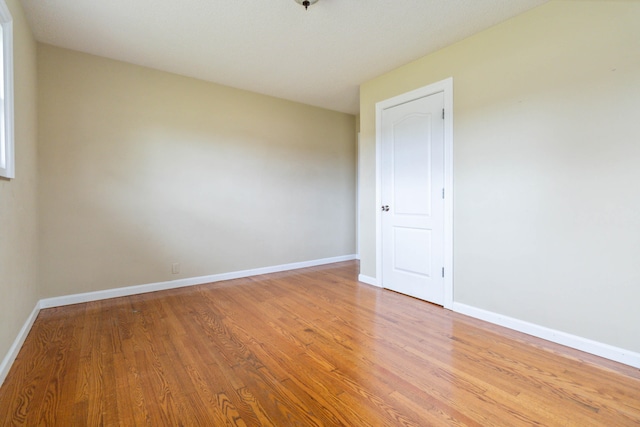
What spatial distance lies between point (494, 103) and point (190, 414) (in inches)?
119

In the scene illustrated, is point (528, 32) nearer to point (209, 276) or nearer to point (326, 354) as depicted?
point (326, 354)

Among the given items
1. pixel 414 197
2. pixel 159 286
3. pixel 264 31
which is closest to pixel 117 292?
pixel 159 286

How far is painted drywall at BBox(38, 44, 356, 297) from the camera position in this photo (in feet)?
9.49

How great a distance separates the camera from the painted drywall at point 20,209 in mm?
1789

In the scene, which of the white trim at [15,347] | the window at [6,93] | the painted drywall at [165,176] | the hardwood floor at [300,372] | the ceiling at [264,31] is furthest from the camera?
the painted drywall at [165,176]

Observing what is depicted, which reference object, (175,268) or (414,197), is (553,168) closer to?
(414,197)

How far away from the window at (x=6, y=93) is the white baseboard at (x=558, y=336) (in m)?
3.60

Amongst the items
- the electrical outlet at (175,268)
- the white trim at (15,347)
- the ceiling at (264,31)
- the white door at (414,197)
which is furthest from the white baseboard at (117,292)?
the ceiling at (264,31)

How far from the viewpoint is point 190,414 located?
1.43m

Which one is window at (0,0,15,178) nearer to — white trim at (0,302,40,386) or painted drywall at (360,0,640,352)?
white trim at (0,302,40,386)

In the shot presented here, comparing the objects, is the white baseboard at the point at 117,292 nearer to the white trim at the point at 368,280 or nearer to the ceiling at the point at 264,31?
the white trim at the point at 368,280

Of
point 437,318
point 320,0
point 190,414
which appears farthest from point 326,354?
point 320,0

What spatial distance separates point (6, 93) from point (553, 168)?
12.3 feet

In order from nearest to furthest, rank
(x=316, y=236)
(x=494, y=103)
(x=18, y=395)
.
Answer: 1. (x=18, y=395)
2. (x=494, y=103)
3. (x=316, y=236)
